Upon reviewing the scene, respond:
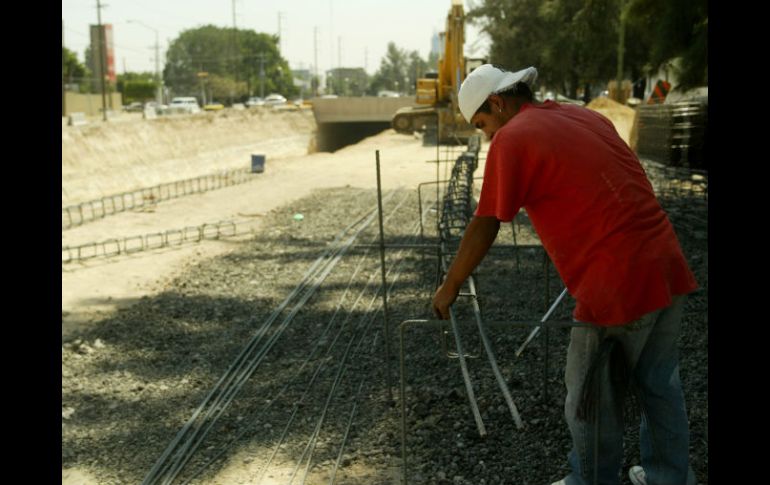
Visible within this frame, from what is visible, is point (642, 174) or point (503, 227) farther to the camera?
point (503, 227)

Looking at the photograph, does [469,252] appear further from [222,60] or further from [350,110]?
[222,60]

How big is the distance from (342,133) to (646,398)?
65.6 meters

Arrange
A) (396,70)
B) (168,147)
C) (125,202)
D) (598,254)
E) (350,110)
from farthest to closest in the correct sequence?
(396,70), (350,110), (168,147), (125,202), (598,254)

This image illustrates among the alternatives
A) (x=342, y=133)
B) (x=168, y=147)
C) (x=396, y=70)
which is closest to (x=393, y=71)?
(x=396, y=70)

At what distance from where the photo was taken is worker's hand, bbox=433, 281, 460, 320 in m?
3.59

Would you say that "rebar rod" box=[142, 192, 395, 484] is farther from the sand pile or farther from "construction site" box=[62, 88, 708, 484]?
the sand pile

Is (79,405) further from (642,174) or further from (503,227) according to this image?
(503,227)

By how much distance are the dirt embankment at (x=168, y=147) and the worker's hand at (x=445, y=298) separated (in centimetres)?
2079

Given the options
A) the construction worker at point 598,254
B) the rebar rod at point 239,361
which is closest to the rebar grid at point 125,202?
the rebar rod at point 239,361

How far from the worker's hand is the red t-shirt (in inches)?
15.5

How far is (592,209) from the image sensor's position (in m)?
3.30

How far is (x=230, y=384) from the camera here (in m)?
7.58
